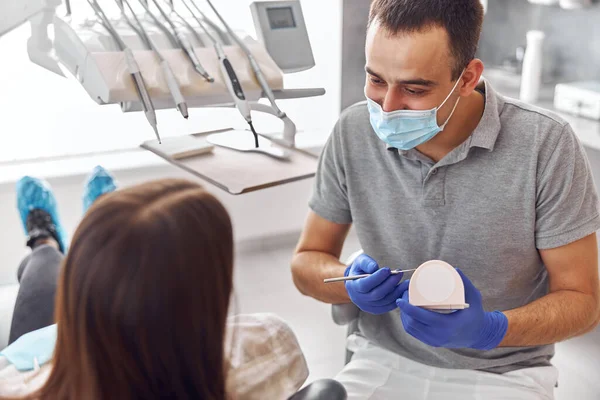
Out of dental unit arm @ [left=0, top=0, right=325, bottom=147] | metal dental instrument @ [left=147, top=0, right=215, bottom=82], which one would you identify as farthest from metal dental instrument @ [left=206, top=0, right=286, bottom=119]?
metal dental instrument @ [left=147, top=0, right=215, bottom=82]

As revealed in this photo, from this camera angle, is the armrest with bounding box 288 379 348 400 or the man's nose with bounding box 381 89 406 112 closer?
the armrest with bounding box 288 379 348 400

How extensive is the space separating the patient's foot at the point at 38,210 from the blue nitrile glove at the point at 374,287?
107 centimetres

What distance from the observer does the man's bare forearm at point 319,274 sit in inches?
57.4

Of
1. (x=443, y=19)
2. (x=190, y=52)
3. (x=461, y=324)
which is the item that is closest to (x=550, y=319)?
(x=461, y=324)

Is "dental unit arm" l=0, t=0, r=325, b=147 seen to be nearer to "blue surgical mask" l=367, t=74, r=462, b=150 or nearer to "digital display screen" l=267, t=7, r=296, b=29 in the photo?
"digital display screen" l=267, t=7, r=296, b=29

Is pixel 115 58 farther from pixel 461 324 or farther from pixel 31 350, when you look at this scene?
pixel 461 324

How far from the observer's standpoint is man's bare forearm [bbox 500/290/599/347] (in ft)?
4.15

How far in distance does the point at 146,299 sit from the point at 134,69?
56cm

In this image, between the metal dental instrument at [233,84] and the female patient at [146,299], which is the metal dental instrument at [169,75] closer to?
the metal dental instrument at [233,84]

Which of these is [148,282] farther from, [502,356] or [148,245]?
[502,356]

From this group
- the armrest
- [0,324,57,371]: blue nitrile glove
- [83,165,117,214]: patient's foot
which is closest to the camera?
the armrest

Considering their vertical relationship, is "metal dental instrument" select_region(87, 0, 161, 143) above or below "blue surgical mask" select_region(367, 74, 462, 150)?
above

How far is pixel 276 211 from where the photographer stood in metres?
2.65

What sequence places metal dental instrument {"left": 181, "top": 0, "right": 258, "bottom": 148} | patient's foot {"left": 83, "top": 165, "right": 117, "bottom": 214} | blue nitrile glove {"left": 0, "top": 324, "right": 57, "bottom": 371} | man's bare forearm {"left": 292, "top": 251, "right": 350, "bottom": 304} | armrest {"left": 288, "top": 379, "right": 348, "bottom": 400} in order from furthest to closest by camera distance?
patient's foot {"left": 83, "top": 165, "right": 117, "bottom": 214}
man's bare forearm {"left": 292, "top": 251, "right": 350, "bottom": 304}
metal dental instrument {"left": 181, "top": 0, "right": 258, "bottom": 148}
blue nitrile glove {"left": 0, "top": 324, "right": 57, "bottom": 371}
armrest {"left": 288, "top": 379, "right": 348, "bottom": 400}
